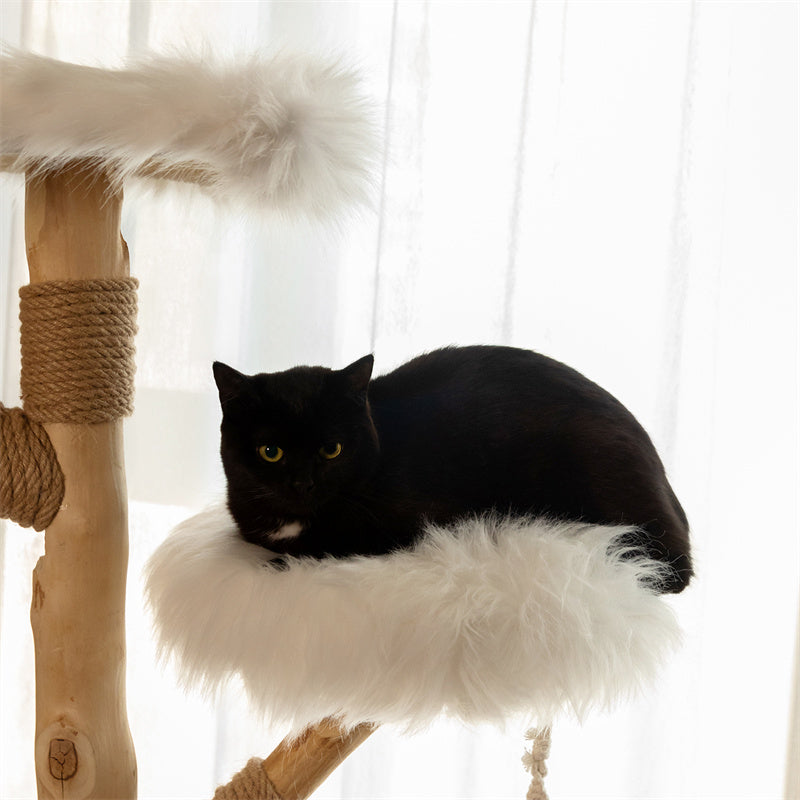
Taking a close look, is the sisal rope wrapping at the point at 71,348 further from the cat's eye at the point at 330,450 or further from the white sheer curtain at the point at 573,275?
the white sheer curtain at the point at 573,275

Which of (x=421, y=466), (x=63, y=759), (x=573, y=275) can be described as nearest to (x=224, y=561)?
(x=421, y=466)

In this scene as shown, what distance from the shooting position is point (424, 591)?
611mm

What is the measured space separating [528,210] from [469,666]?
2.96 feet

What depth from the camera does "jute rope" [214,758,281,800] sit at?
29.8 inches

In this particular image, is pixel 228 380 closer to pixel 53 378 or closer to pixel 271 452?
pixel 271 452

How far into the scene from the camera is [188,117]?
0.68 m

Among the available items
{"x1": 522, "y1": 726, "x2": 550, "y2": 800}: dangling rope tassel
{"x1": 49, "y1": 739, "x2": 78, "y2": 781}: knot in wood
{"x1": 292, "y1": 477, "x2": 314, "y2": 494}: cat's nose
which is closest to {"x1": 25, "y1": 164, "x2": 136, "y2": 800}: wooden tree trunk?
{"x1": 49, "y1": 739, "x2": 78, "y2": 781}: knot in wood

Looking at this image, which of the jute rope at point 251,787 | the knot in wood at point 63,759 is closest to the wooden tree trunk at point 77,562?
the knot in wood at point 63,759

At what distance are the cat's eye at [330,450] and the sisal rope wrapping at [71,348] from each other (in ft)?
0.82

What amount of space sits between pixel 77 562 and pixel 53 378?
Result: 19cm

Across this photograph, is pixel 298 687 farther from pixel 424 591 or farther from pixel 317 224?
pixel 317 224

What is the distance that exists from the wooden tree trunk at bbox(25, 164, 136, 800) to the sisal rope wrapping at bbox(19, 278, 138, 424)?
0.06 feet

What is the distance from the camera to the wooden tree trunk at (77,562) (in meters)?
0.80

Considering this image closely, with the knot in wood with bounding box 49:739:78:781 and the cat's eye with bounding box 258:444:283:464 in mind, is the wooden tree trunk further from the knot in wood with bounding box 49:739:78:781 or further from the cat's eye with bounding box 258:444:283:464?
the cat's eye with bounding box 258:444:283:464
